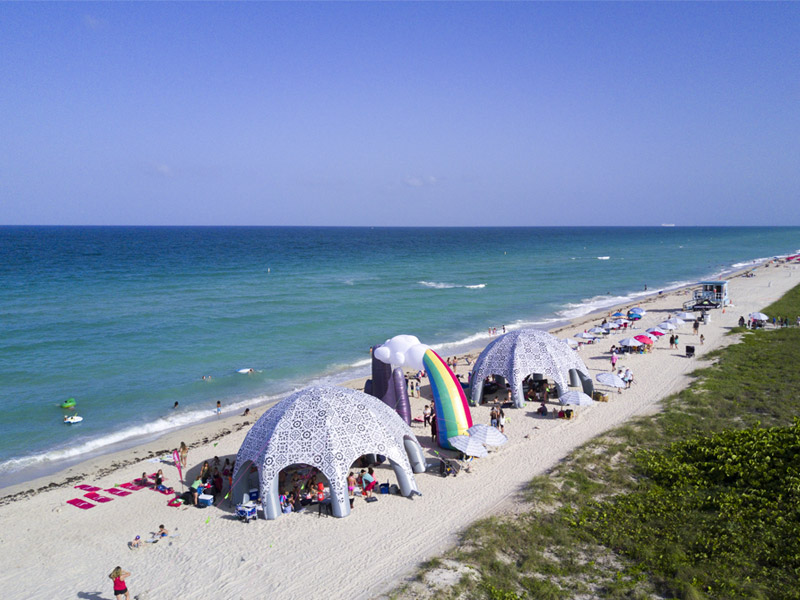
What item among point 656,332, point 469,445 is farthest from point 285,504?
point 656,332

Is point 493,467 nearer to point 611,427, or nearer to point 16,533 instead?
point 611,427

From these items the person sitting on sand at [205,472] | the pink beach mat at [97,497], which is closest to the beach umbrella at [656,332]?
the person sitting on sand at [205,472]

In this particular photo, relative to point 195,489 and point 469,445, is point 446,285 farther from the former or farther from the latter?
point 195,489

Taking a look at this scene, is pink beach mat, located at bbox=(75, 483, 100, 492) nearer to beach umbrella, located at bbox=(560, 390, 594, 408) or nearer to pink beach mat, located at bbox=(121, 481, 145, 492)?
pink beach mat, located at bbox=(121, 481, 145, 492)

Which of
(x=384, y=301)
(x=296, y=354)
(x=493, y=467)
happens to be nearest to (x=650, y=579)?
(x=493, y=467)

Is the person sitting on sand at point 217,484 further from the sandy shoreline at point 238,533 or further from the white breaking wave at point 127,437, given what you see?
the white breaking wave at point 127,437

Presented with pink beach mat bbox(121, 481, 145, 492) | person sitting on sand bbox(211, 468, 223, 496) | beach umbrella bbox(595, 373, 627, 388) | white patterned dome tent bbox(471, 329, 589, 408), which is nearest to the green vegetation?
white patterned dome tent bbox(471, 329, 589, 408)
